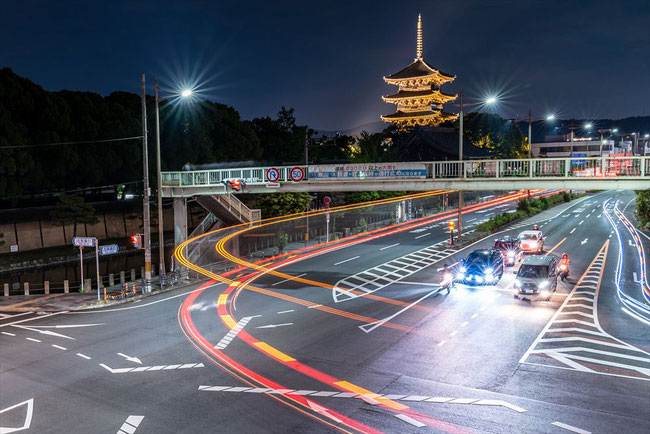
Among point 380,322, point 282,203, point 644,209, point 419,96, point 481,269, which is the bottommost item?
point 380,322

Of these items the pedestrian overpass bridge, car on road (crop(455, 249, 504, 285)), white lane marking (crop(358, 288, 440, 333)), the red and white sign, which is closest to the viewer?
white lane marking (crop(358, 288, 440, 333))

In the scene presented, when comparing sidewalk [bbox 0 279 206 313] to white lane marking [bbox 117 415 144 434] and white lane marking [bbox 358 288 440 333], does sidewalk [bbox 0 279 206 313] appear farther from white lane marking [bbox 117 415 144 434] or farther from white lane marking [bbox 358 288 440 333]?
white lane marking [bbox 117 415 144 434]

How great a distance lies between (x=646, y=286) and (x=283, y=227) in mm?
30872

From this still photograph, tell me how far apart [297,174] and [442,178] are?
29.6 feet

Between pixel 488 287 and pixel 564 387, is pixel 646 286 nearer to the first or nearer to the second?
pixel 488 287

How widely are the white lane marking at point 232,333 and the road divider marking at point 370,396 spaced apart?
12.2 feet

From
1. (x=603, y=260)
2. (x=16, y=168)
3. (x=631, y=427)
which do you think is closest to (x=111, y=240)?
(x=16, y=168)

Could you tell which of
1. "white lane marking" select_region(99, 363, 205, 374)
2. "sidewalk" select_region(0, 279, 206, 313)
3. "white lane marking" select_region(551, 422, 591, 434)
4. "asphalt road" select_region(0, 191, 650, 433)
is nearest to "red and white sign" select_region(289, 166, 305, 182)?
"asphalt road" select_region(0, 191, 650, 433)

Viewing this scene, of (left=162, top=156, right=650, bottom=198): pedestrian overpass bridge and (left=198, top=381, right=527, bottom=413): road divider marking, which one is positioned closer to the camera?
(left=198, top=381, right=527, bottom=413): road divider marking

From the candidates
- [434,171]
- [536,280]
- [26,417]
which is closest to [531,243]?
[434,171]

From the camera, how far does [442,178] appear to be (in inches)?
1166

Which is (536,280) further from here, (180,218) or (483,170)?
(180,218)

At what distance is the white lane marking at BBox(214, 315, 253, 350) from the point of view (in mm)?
17688

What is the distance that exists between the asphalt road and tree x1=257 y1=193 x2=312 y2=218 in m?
25.3
